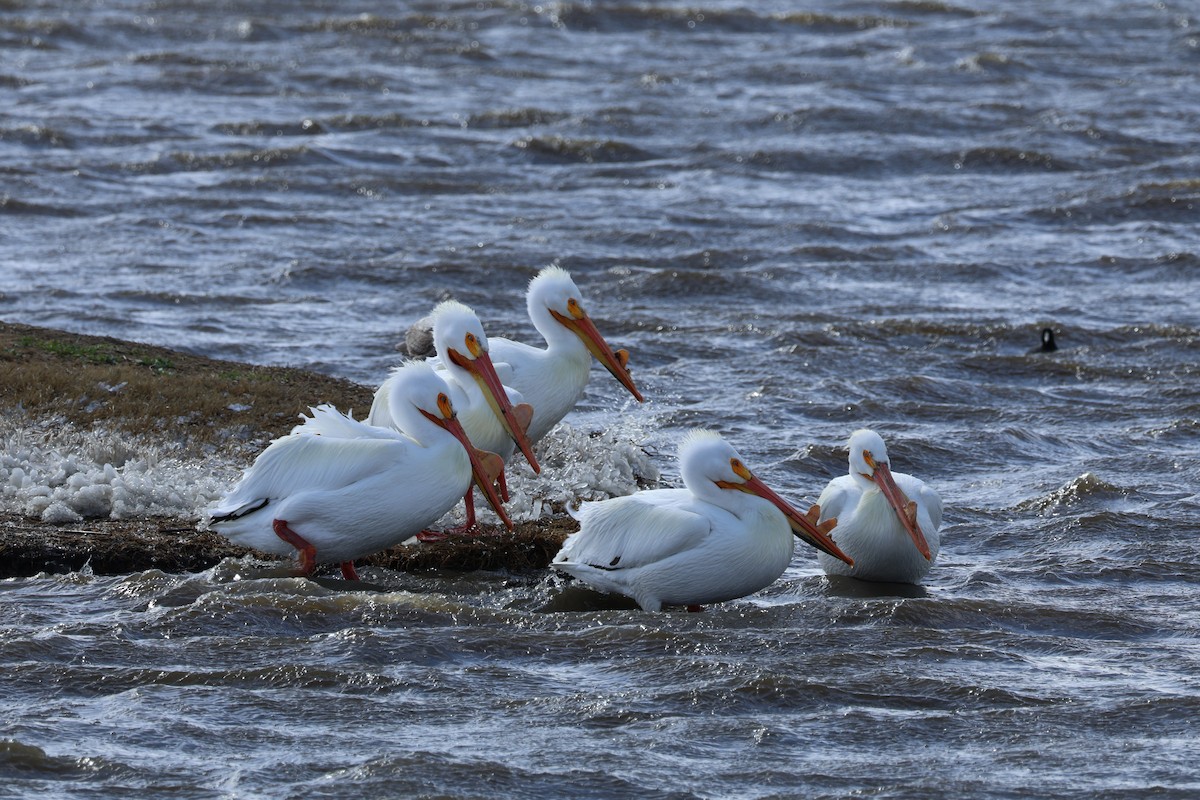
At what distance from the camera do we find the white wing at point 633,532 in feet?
21.4

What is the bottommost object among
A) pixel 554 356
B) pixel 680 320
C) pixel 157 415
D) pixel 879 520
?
pixel 680 320

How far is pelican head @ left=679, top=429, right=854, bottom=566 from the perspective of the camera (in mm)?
6688

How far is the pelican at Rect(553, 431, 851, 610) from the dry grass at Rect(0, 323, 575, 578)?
1.88 ft

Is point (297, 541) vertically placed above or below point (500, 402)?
below

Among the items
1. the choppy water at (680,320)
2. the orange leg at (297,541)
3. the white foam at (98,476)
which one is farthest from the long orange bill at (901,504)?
the white foam at (98,476)

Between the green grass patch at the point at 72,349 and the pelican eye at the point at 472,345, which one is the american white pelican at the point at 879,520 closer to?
the pelican eye at the point at 472,345

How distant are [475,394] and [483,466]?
0.71 meters

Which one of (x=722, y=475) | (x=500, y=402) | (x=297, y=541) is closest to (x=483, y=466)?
(x=500, y=402)

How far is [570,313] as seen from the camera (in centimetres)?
855

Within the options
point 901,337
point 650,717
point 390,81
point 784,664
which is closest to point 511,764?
point 650,717

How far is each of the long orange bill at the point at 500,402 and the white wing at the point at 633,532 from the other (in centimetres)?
85

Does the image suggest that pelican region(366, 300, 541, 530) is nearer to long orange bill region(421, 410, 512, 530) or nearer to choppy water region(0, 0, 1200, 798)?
long orange bill region(421, 410, 512, 530)

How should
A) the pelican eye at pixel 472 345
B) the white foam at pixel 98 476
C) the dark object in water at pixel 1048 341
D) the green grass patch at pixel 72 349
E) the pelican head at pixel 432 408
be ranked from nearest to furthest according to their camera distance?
the pelican head at pixel 432 408, the white foam at pixel 98 476, the pelican eye at pixel 472 345, the green grass patch at pixel 72 349, the dark object in water at pixel 1048 341

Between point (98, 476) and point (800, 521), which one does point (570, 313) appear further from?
point (98, 476)
